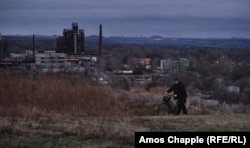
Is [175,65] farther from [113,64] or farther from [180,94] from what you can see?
[180,94]

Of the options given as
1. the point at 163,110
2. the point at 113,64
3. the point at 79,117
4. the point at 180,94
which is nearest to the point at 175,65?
the point at 113,64

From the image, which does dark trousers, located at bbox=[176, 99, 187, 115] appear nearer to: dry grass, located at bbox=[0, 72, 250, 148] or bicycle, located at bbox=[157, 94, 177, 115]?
bicycle, located at bbox=[157, 94, 177, 115]

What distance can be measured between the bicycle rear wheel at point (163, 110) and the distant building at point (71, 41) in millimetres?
26137

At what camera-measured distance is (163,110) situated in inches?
850

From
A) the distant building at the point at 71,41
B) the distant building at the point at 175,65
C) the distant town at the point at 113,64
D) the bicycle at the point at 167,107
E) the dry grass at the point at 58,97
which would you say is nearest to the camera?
the bicycle at the point at 167,107

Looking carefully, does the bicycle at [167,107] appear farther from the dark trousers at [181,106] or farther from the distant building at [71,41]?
the distant building at [71,41]

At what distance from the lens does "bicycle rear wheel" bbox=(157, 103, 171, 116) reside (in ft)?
68.3

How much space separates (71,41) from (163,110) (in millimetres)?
28497

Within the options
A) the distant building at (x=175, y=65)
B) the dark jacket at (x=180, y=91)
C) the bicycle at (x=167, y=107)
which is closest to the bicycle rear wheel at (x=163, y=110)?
the bicycle at (x=167, y=107)

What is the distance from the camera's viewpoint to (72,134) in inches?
483

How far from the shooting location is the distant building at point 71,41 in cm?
4691

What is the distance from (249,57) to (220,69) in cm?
1394

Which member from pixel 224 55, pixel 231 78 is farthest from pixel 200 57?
pixel 231 78

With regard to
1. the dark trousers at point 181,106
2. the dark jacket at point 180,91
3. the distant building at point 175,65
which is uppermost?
the dark jacket at point 180,91
